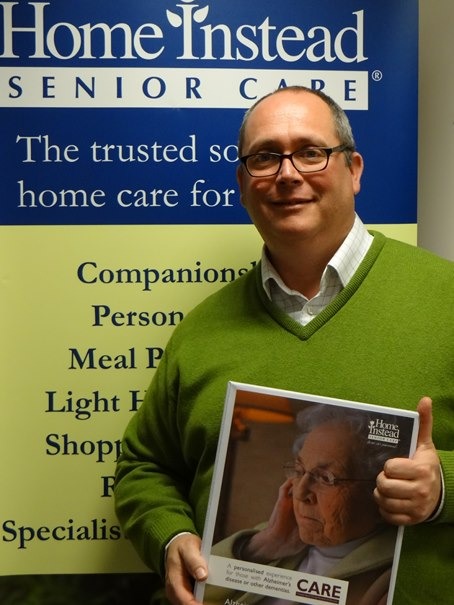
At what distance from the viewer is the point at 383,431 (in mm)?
1271

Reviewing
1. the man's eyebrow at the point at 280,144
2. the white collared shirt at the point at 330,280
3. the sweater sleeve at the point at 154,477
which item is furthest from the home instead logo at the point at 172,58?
the sweater sleeve at the point at 154,477

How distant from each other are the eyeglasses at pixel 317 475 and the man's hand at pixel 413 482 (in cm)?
4

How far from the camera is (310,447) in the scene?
130 cm

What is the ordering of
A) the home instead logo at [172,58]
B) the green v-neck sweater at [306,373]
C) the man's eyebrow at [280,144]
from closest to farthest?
the green v-neck sweater at [306,373] → the man's eyebrow at [280,144] → the home instead logo at [172,58]

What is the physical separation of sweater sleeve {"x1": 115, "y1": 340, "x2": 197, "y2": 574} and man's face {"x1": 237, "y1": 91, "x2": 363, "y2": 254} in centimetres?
42

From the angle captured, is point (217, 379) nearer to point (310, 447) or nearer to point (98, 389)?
point (310, 447)

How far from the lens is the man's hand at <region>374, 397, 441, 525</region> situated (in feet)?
4.13

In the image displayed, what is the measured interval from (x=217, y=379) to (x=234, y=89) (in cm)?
75

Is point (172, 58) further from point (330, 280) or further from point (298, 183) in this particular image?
point (330, 280)

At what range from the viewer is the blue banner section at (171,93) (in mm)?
1829

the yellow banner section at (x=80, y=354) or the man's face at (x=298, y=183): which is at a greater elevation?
the man's face at (x=298, y=183)

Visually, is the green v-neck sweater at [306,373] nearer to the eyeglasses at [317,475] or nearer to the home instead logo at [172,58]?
the eyeglasses at [317,475]

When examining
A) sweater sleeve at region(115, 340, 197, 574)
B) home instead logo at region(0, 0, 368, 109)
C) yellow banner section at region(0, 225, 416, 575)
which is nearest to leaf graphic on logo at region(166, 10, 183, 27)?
home instead logo at region(0, 0, 368, 109)

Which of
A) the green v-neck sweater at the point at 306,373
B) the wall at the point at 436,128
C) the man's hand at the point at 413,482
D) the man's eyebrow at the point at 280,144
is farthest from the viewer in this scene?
the wall at the point at 436,128
